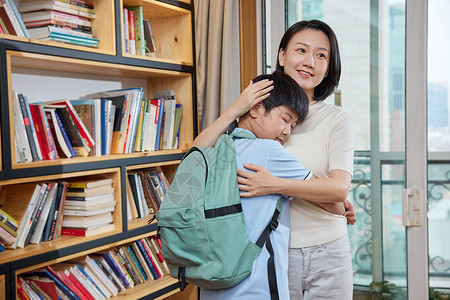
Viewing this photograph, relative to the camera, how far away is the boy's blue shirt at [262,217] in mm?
1174

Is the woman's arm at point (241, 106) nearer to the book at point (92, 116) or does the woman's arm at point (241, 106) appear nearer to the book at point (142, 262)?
the book at point (92, 116)

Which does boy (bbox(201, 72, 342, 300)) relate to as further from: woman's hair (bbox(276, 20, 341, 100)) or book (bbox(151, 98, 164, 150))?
book (bbox(151, 98, 164, 150))

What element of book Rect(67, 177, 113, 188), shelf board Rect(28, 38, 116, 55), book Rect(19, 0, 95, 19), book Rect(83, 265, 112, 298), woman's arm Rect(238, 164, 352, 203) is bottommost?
book Rect(83, 265, 112, 298)

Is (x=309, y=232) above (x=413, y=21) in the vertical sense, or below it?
below

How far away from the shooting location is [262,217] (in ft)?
3.94

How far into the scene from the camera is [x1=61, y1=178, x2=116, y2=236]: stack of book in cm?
202

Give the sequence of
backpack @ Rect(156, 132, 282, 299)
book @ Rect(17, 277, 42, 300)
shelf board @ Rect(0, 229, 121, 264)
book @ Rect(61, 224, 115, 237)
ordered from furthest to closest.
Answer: book @ Rect(61, 224, 115, 237)
book @ Rect(17, 277, 42, 300)
shelf board @ Rect(0, 229, 121, 264)
backpack @ Rect(156, 132, 282, 299)

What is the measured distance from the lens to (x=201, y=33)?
8.73ft

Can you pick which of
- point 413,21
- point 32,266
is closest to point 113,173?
point 32,266

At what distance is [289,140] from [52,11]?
3.82ft

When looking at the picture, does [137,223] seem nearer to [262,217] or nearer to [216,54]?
[216,54]

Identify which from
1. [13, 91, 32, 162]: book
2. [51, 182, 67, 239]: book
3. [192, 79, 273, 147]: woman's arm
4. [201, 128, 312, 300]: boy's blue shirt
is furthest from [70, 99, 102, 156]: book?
[201, 128, 312, 300]: boy's blue shirt

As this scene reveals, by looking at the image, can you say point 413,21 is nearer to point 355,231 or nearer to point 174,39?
point 355,231

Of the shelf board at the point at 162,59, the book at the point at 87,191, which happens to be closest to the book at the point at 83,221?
the book at the point at 87,191
